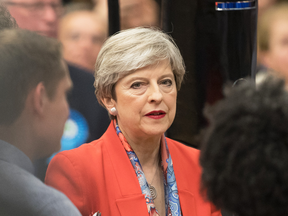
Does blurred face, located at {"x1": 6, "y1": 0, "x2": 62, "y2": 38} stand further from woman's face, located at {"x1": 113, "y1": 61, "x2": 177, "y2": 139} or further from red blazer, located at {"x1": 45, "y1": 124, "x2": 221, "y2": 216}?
red blazer, located at {"x1": 45, "y1": 124, "x2": 221, "y2": 216}

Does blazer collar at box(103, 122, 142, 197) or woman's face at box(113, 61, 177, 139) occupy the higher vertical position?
woman's face at box(113, 61, 177, 139)

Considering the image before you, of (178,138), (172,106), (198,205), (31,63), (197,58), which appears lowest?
(198,205)

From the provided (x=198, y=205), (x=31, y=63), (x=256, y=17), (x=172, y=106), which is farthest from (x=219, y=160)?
(x=256, y=17)

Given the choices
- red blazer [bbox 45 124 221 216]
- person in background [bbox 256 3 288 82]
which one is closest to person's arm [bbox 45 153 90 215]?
red blazer [bbox 45 124 221 216]

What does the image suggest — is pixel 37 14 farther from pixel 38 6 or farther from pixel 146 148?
pixel 146 148

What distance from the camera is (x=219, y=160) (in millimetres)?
722

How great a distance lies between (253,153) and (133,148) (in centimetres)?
121

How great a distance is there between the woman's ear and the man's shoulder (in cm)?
73

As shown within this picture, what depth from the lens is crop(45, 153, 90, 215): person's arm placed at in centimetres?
164

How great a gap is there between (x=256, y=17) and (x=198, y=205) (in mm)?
1018

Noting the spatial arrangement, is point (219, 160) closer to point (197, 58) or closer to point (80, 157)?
point (80, 157)

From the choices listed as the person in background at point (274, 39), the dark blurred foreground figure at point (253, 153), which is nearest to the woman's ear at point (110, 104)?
the person in background at point (274, 39)

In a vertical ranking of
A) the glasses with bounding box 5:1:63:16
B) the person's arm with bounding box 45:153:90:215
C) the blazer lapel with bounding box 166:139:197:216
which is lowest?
the blazer lapel with bounding box 166:139:197:216

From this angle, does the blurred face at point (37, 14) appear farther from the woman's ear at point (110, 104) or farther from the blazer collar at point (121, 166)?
the blazer collar at point (121, 166)
